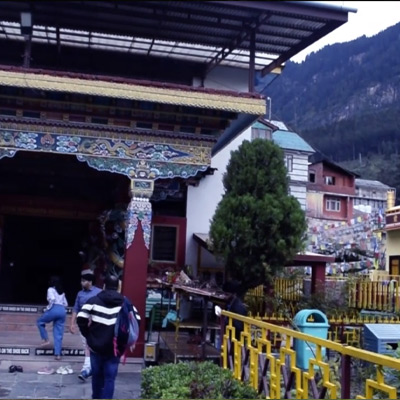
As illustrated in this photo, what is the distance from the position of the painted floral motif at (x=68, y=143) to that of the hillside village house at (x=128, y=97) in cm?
2

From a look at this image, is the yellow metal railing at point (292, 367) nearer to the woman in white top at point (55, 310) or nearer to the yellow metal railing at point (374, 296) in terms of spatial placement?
the woman in white top at point (55, 310)

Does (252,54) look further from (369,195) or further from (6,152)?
(369,195)

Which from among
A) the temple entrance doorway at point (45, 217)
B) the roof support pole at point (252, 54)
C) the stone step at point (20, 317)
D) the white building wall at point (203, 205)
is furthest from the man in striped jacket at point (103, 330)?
the white building wall at point (203, 205)

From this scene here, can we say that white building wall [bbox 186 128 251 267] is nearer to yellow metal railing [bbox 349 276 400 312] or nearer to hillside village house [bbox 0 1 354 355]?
hillside village house [bbox 0 1 354 355]

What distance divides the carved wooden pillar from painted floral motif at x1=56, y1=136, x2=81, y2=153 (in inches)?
44.8

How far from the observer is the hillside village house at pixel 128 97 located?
916cm

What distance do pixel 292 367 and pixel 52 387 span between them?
3.78 metres

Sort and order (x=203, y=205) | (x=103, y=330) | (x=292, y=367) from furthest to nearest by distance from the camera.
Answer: (x=203, y=205), (x=103, y=330), (x=292, y=367)

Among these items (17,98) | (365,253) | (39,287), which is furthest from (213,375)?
(365,253)

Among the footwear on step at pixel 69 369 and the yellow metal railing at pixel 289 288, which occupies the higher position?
the yellow metal railing at pixel 289 288

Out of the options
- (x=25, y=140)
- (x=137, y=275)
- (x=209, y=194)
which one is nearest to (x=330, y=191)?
(x=209, y=194)

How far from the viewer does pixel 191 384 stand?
18.8 ft

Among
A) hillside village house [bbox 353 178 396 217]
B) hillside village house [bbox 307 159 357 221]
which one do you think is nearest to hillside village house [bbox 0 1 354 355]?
hillside village house [bbox 307 159 357 221]

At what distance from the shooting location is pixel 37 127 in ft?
31.9
